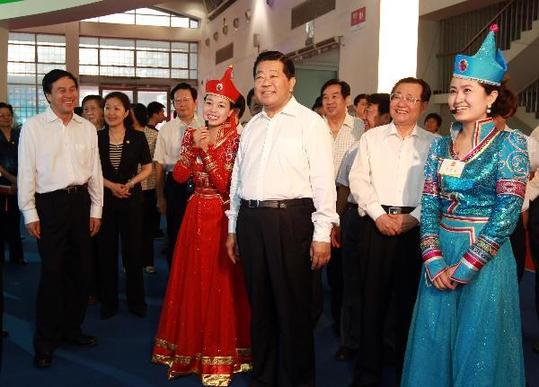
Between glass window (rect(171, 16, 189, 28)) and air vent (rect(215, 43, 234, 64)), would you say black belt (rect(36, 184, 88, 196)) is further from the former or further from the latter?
glass window (rect(171, 16, 189, 28))

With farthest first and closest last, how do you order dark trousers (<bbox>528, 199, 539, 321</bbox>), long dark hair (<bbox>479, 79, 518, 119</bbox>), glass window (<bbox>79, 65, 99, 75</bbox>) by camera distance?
glass window (<bbox>79, 65, 99, 75</bbox>)
dark trousers (<bbox>528, 199, 539, 321</bbox>)
long dark hair (<bbox>479, 79, 518, 119</bbox>)

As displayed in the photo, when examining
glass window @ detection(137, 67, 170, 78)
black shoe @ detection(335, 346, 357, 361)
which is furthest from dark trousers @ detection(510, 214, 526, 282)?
glass window @ detection(137, 67, 170, 78)

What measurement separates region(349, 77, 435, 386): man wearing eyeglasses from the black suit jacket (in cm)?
180

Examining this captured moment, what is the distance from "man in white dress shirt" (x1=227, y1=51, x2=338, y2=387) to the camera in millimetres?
2430

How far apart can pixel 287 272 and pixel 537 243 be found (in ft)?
5.56

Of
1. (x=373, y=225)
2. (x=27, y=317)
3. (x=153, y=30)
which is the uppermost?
(x=153, y=30)

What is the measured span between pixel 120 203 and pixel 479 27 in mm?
6711

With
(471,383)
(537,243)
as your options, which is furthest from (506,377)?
(537,243)

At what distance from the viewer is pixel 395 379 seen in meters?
2.90

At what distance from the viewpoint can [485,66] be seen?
1.97m

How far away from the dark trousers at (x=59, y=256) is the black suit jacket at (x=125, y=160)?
0.65 metres

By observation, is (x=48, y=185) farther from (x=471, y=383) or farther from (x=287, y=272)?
(x=471, y=383)

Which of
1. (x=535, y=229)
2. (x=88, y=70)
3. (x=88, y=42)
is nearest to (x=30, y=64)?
(x=88, y=70)

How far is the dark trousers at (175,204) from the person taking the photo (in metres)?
4.39
